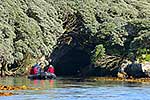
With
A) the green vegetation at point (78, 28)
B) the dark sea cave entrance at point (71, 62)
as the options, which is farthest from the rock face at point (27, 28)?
the dark sea cave entrance at point (71, 62)

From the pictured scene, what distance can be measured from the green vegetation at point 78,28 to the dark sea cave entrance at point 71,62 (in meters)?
2.92

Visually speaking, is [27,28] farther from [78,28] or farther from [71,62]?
[71,62]

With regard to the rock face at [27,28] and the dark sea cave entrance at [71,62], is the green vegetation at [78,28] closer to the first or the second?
the rock face at [27,28]

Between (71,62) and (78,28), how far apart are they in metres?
8.26

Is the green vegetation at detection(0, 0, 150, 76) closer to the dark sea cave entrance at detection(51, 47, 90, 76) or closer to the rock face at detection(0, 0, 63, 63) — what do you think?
the rock face at detection(0, 0, 63, 63)

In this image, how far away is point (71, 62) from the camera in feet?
295

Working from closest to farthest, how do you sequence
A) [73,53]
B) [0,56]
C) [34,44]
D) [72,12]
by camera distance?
[0,56] → [34,44] → [72,12] → [73,53]

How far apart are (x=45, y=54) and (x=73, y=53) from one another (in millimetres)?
14689

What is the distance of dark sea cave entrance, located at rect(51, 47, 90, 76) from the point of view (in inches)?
3438

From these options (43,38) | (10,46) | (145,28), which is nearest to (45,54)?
(43,38)

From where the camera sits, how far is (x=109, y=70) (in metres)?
73.9

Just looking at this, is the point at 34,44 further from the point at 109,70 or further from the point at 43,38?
the point at 109,70

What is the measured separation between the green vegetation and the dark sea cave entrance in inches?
115

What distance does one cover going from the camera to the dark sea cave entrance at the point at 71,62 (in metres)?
87.3
